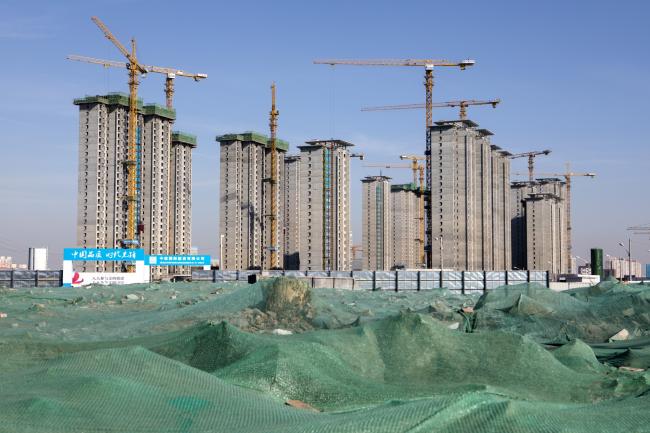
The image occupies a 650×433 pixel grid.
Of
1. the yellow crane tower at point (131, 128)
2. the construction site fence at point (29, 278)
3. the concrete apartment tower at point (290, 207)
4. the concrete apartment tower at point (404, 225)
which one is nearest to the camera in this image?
the construction site fence at point (29, 278)

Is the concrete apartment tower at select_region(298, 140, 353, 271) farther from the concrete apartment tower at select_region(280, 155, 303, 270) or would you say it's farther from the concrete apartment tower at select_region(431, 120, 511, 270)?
the concrete apartment tower at select_region(280, 155, 303, 270)

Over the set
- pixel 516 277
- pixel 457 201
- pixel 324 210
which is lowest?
pixel 516 277

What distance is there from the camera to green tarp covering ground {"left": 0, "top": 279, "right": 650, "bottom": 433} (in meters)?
5.32

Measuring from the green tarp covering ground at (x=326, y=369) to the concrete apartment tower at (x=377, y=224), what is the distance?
141206mm

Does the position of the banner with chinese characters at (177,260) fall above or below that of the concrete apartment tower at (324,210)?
below

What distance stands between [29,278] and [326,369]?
4252cm

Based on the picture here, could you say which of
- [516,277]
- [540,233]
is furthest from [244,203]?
[516,277]

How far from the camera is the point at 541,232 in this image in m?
154

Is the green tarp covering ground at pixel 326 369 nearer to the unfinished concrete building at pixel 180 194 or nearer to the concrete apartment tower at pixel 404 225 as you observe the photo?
the unfinished concrete building at pixel 180 194

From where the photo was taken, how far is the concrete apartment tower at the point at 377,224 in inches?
6171

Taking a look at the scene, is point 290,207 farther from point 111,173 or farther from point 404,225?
point 111,173

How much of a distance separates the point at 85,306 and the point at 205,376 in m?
12.5

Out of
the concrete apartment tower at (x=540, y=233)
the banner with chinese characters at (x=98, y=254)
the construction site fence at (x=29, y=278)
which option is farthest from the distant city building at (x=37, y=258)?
the concrete apartment tower at (x=540, y=233)

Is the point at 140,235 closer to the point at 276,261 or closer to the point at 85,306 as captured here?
the point at 276,261
